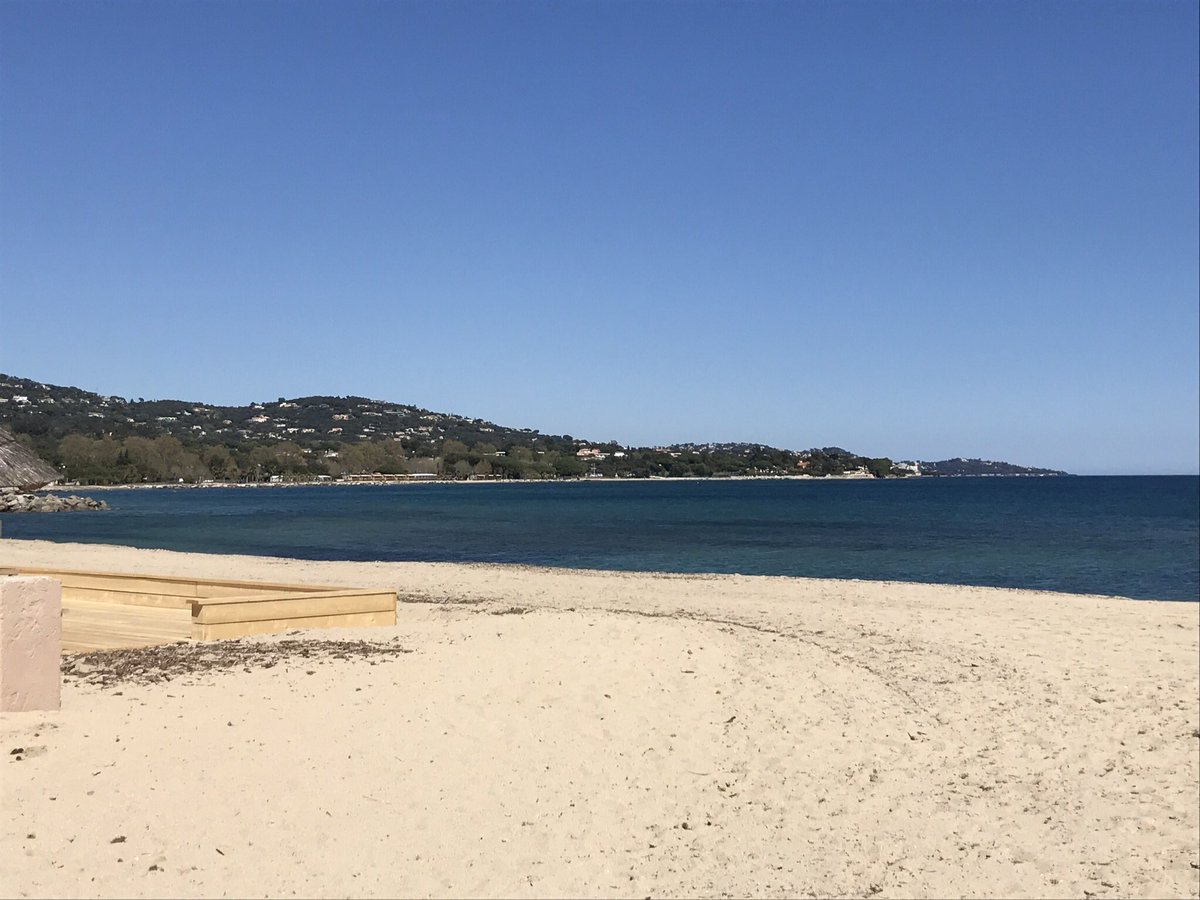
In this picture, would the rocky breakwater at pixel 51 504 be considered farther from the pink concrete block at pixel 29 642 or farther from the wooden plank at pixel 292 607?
the pink concrete block at pixel 29 642

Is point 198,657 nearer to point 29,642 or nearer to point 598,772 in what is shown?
point 29,642

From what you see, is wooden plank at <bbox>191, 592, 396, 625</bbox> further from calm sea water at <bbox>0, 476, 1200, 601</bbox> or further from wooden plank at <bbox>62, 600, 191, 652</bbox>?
calm sea water at <bbox>0, 476, 1200, 601</bbox>

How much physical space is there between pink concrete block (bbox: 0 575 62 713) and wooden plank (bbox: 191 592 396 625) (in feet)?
12.6

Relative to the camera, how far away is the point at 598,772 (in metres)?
7.39

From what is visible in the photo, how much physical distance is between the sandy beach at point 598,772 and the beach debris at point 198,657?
0.23ft

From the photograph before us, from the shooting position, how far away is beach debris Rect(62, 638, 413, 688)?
8.11 metres

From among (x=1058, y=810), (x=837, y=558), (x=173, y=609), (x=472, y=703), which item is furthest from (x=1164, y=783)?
(x=837, y=558)

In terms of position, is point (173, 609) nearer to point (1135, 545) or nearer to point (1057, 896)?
point (1057, 896)

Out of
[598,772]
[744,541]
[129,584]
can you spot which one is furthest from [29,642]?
[744,541]

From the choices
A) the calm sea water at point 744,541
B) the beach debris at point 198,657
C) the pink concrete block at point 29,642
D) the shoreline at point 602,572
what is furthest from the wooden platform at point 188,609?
the calm sea water at point 744,541

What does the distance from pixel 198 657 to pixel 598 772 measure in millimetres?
4253

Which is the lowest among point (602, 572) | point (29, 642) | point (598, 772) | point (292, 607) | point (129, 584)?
point (602, 572)

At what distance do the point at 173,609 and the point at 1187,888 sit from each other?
9.97m

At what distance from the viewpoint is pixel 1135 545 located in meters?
41.0
